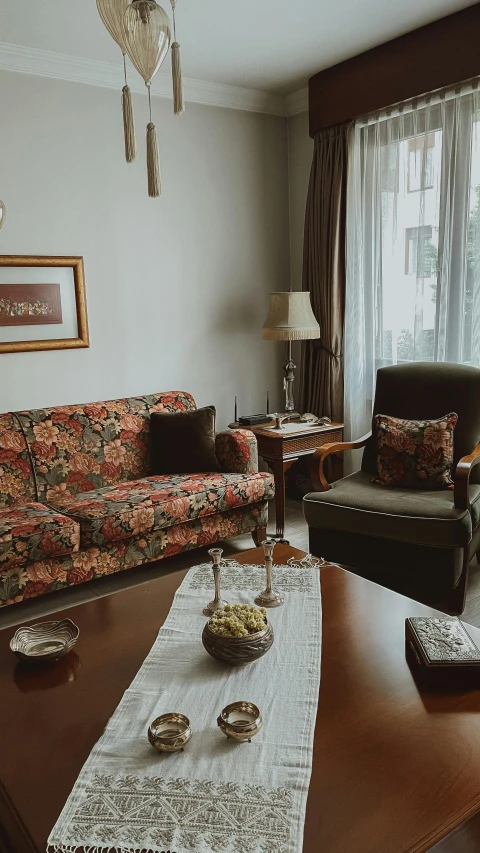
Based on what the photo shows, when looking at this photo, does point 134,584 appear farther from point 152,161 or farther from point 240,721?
point 152,161

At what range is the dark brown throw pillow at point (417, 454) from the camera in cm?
300

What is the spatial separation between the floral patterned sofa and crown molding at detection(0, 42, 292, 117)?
1.80 m

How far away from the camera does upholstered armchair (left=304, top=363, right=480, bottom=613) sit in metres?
2.64

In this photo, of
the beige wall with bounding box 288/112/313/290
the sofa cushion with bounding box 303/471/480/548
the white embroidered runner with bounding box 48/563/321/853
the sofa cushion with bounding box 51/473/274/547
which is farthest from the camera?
the beige wall with bounding box 288/112/313/290

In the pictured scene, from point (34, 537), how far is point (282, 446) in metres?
1.47

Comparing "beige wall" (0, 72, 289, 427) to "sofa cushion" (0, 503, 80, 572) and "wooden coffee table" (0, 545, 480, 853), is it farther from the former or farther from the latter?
"wooden coffee table" (0, 545, 480, 853)

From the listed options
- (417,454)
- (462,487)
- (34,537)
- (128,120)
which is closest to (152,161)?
(128,120)

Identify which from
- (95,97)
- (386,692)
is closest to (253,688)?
(386,692)

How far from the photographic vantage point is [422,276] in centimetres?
360

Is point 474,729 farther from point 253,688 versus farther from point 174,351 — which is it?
point 174,351

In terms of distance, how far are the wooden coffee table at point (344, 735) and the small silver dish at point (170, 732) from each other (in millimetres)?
143

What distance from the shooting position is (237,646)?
5.16 ft

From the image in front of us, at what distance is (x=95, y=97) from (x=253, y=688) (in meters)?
3.36

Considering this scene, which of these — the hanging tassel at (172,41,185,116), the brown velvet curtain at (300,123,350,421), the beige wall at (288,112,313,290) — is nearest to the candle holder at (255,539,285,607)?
the hanging tassel at (172,41,185,116)
